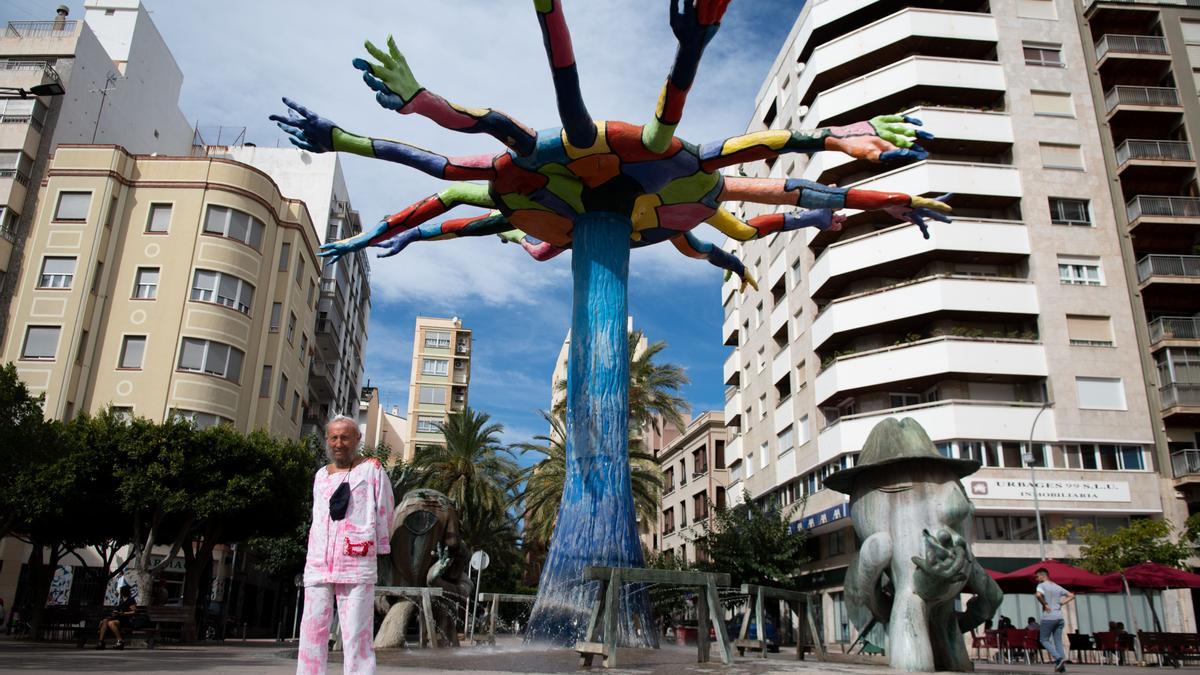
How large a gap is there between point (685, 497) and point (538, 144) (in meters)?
48.9

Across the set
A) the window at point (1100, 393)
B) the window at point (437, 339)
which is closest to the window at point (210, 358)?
the window at point (1100, 393)

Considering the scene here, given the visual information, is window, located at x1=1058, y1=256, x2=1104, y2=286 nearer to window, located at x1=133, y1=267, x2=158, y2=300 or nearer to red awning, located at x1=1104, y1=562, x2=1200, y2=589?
red awning, located at x1=1104, y1=562, x2=1200, y2=589

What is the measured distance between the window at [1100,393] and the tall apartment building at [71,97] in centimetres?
4115

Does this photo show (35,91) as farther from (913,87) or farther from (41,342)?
(913,87)

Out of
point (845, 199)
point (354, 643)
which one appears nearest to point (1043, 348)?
point (845, 199)

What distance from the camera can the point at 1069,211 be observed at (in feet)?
123

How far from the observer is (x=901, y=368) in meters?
34.9

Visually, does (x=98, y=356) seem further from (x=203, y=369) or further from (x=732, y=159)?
(x=732, y=159)

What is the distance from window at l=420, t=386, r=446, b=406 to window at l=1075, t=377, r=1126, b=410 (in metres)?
61.7

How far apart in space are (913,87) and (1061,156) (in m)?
6.89

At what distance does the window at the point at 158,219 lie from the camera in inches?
1452

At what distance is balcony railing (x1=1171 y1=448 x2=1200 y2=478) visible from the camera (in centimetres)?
3250

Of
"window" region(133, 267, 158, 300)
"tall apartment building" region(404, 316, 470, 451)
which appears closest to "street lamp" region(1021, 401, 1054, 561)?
"window" region(133, 267, 158, 300)

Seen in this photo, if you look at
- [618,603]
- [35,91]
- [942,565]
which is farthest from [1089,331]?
[35,91]
